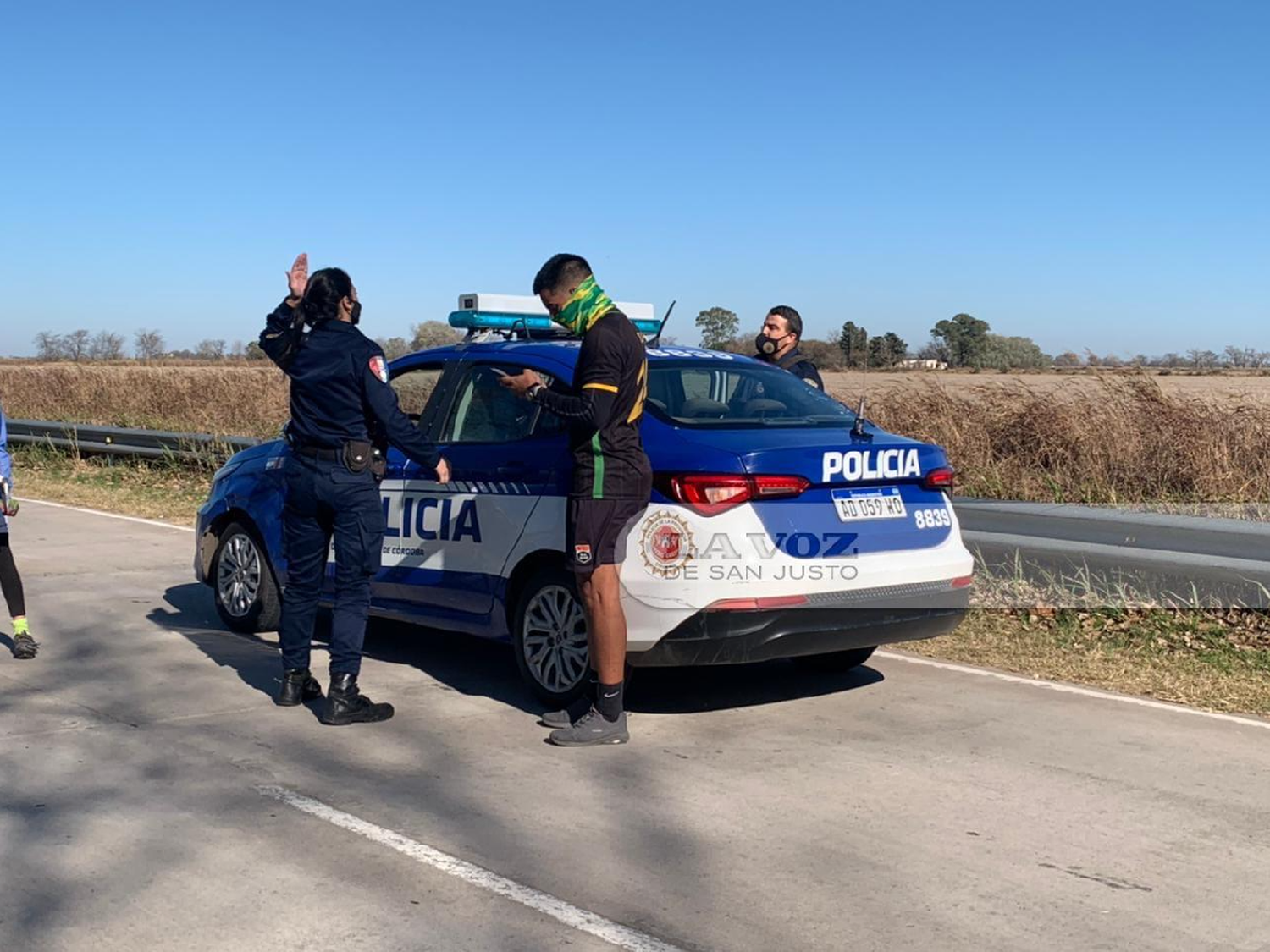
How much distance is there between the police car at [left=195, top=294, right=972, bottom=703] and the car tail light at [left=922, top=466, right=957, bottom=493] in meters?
0.01

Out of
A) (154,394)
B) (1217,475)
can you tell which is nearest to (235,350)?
(154,394)

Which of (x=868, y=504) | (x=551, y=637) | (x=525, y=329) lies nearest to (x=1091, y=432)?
(x=525, y=329)

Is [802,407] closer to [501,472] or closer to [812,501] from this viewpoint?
[812,501]

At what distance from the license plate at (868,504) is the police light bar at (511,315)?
2412mm

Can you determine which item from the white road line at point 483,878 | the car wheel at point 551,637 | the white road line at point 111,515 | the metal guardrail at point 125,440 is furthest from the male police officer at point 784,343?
the metal guardrail at point 125,440

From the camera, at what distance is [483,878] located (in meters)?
4.61

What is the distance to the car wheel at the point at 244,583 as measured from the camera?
8.56 meters

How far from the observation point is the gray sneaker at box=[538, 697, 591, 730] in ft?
21.4

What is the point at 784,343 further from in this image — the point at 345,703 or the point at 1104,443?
the point at 1104,443

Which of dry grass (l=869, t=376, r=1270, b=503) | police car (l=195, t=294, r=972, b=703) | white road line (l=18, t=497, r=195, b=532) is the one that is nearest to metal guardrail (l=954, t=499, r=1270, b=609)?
police car (l=195, t=294, r=972, b=703)

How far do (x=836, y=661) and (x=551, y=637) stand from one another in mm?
1659

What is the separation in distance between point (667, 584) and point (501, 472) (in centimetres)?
121

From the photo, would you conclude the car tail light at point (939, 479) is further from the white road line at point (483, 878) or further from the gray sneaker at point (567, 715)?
the white road line at point (483, 878)

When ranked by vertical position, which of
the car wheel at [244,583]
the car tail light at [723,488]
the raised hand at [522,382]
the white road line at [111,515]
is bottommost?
the white road line at [111,515]
